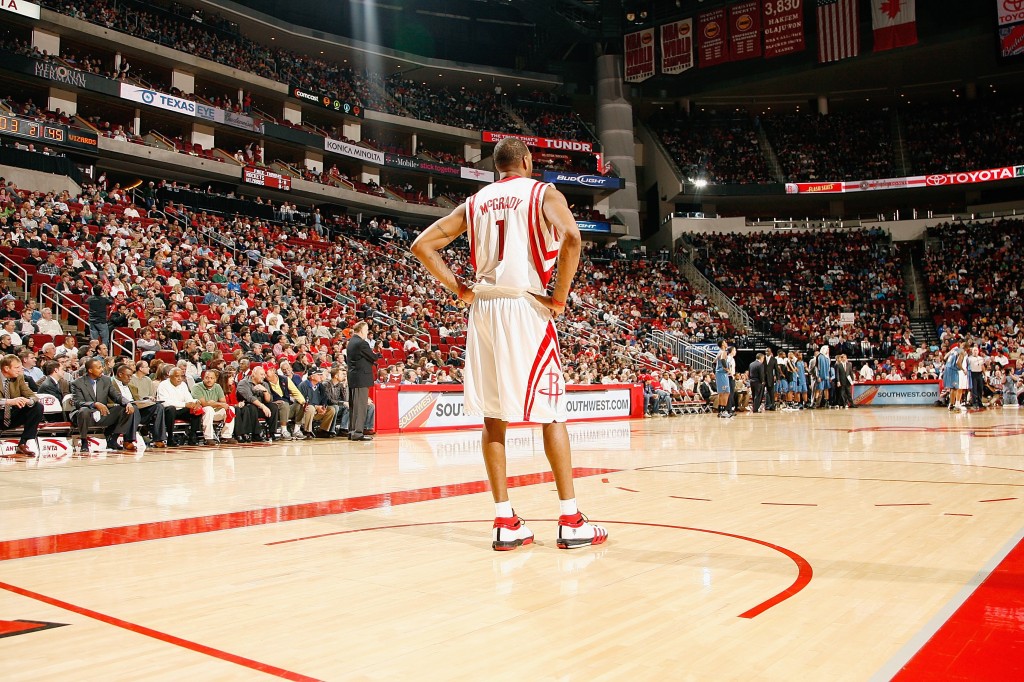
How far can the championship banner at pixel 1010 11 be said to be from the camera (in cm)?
3055

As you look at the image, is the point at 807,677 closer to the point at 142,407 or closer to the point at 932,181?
the point at 142,407

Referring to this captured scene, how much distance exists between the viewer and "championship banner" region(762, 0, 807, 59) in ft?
114

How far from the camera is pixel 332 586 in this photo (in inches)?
124

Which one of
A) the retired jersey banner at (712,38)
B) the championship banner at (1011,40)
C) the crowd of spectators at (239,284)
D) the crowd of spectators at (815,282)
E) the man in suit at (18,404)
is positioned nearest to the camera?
the man in suit at (18,404)

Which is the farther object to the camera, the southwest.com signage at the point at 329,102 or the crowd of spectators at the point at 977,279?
the southwest.com signage at the point at 329,102

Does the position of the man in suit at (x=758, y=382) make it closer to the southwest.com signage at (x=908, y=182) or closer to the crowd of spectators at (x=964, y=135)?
the southwest.com signage at (x=908, y=182)

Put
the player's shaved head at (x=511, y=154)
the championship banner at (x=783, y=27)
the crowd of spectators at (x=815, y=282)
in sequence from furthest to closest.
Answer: the championship banner at (x=783, y=27), the crowd of spectators at (x=815, y=282), the player's shaved head at (x=511, y=154)

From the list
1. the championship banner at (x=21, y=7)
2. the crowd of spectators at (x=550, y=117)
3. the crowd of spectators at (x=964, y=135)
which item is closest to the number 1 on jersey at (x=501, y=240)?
the championship banner at (x=21, y=7)

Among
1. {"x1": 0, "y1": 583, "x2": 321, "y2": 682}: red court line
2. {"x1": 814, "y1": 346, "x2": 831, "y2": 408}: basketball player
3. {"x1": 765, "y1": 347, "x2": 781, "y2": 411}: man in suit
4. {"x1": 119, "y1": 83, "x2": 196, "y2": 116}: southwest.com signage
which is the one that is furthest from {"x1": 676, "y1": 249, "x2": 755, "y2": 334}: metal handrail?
{"x1": 0, "y1": 583, "x2": 321, "y2": 682}: red court line

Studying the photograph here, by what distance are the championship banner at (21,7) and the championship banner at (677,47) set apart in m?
26.6

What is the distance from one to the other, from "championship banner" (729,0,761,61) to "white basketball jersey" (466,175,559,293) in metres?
35.5

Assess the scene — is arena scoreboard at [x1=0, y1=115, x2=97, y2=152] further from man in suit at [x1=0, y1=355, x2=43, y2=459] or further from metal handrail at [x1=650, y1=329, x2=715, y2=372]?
metal handrail at [x1=650, y1=329, x2=715, y2=372]

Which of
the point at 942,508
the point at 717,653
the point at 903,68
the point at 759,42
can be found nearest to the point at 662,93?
the point at 759,42

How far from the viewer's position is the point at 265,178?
1214 inches
